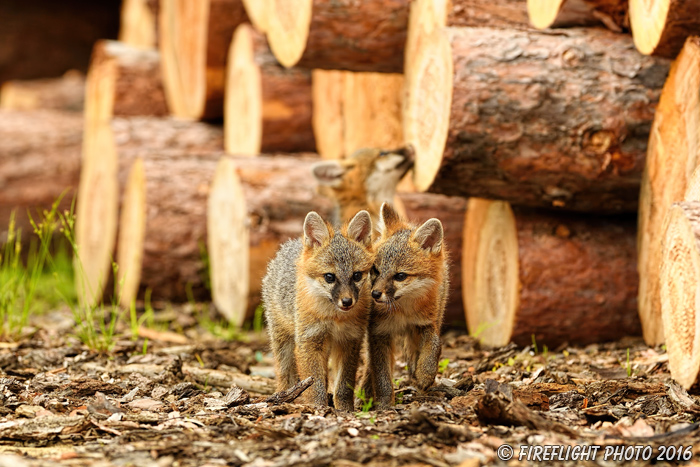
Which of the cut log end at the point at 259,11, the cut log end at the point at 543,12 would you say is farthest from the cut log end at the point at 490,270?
the cut log end at the point at 259,11

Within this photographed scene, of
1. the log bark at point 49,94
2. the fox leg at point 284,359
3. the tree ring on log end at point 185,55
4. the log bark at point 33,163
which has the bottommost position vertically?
the fox leg at point 284,359

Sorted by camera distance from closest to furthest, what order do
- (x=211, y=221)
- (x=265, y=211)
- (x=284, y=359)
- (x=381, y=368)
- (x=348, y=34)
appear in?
1. (x=381, y=368)
2. (x=284, y=359)
3. (x=348, y=34)
4. (x=265, y=211)
5. (x=211, y=221)

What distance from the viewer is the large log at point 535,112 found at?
16.5 feet

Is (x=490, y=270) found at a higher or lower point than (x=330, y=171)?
lower

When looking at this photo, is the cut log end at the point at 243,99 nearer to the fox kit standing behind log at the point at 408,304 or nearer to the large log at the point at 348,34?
the large log at the point at 348,34

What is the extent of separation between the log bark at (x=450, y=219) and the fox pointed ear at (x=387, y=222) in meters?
1.79

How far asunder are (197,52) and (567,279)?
5.06 metres

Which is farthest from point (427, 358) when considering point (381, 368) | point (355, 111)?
point (355, 111)

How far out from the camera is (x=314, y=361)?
4.47 metres

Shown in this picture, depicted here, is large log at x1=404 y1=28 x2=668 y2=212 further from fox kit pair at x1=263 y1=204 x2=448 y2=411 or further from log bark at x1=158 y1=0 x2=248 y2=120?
log bark at x1=158 y1=0 x2=248 y2=120

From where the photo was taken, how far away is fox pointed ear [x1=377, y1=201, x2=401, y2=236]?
188 inches

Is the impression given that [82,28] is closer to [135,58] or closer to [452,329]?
[135,58]

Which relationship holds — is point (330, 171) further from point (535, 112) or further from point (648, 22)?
point (648, 22)

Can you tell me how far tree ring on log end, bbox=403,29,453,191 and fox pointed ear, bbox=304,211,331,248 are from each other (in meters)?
1.00
